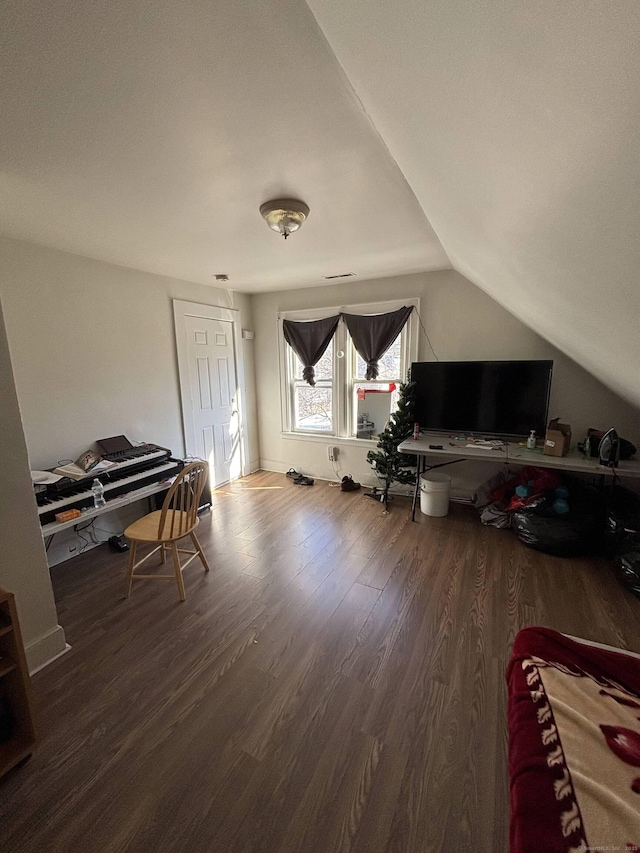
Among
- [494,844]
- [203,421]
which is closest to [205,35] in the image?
[494,844]

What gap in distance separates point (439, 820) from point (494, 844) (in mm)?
170

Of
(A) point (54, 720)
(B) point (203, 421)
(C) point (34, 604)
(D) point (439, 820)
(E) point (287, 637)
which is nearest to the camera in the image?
(D) point (439, 820)

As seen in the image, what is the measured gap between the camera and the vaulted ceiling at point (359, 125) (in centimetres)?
51

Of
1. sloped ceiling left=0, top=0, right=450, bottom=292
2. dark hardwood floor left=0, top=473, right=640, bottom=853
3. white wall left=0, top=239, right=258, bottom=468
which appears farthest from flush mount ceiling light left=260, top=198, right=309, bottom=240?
dark hardwood floor left=0, top=473, right=640, bottom=853

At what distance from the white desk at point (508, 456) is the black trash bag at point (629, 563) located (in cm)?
46

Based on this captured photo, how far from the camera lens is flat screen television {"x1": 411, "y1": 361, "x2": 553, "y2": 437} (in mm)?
3088

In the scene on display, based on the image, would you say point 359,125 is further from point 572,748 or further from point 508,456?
point 508,456

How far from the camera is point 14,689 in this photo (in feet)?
4.51

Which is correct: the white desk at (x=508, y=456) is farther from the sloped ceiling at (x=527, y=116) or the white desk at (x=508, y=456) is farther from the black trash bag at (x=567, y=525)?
the sloped ceiling at (x=527, y=116)

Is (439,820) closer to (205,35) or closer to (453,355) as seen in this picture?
(205,35)

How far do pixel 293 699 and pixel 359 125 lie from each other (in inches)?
94.8

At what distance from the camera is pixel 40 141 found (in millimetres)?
1313

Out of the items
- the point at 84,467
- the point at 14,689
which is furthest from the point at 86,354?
the point at 14,689

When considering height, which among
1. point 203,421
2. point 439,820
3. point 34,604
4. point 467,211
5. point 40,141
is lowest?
point 439,820
